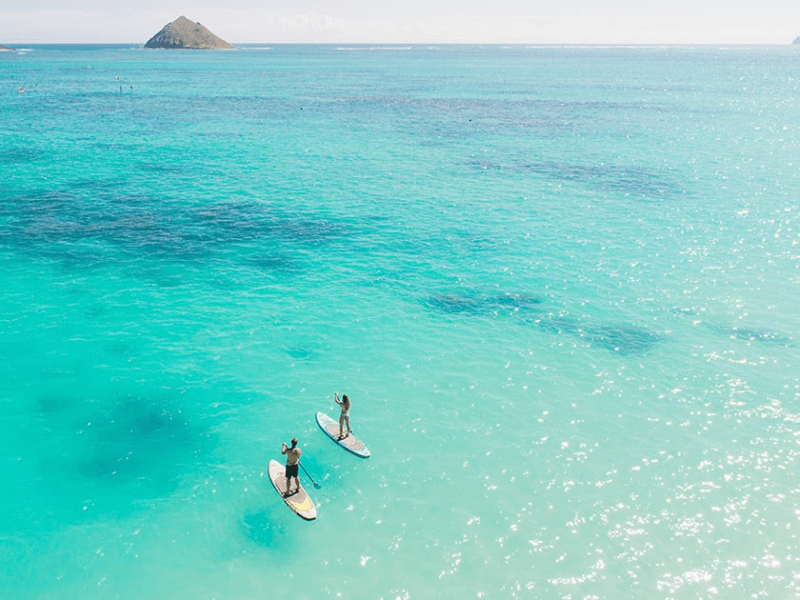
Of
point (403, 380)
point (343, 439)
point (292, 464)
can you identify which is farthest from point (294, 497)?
point (403, 380)

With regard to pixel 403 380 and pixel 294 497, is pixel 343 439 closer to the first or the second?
pixel 294 497

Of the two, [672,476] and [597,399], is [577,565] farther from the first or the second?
[597,399]

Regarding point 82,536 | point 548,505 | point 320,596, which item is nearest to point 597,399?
point 548,505

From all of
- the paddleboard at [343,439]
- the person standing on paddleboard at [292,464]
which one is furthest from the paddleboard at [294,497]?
the paddleboard at [343,439]

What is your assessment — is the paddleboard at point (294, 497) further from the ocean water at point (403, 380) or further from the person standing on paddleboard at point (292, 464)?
the ocean water at point (403, 380)

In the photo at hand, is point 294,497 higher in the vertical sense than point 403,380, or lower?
lower

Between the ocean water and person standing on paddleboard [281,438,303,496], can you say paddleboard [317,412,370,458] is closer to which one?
the ocean water
